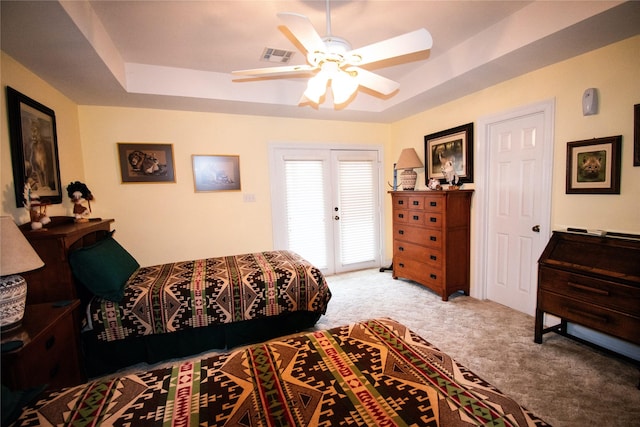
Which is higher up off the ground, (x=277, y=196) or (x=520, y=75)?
(x=520, y=75)

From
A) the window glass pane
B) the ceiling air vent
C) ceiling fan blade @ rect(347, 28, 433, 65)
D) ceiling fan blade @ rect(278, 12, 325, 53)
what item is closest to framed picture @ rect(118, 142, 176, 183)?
the window glass pane

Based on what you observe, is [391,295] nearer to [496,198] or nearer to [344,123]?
[496,198]

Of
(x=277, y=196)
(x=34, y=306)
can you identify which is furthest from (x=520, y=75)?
(x=34, y=306)

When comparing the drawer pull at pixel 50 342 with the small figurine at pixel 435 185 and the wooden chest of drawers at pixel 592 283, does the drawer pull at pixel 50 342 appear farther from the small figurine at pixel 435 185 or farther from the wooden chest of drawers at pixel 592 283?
the small figurine at pixel 435 185

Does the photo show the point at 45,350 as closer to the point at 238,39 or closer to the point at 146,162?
the point at 146,162

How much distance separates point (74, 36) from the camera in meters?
1.84

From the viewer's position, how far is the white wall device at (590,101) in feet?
7.25

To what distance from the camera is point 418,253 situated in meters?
3.60

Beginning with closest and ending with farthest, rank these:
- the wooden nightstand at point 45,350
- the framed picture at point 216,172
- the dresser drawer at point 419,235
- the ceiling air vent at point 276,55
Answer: the wooden nightstand at point 45,350 < the ceiling air vent at point 276,55 < the dresser drawer at point 419,235 < the framed picture at point 216,172

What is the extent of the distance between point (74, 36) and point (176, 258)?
99.9 inches

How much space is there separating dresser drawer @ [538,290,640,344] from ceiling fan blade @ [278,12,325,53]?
2593mm

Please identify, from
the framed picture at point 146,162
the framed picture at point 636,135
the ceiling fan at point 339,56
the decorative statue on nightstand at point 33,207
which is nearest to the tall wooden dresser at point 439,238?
the framed picture at point 636,135

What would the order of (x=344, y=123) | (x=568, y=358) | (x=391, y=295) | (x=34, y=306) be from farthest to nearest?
1. (x=344, y=123)
2. (x=391, y=295)
3. (x=568, y=358)
4. (x=34, y=306)

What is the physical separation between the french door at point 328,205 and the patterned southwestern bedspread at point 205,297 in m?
1.42
